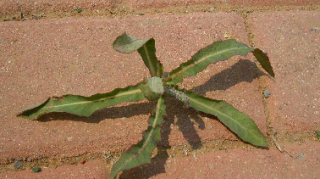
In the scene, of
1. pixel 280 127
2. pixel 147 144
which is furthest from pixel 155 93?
pixel 280 127

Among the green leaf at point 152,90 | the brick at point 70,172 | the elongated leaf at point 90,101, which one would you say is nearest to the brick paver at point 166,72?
the brick at point 70,172

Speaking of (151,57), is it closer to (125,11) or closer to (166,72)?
(166,72)

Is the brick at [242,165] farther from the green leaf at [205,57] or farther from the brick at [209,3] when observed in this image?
the brick at [209,3]

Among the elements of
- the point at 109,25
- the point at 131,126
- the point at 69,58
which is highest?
the point at 109,25

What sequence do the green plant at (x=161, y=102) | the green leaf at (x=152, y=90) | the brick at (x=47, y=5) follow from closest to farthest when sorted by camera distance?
the green leaf at (x=152, y=90) → the green plant at (x=161, y=102) → the brick at (x=47, y=5)

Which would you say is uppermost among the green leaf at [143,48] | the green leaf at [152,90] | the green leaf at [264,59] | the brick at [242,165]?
the green leaf at [143,48]

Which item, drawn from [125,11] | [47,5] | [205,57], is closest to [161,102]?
[205,57]

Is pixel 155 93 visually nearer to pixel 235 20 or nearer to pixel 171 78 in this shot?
pixel 171 78
